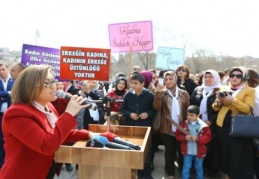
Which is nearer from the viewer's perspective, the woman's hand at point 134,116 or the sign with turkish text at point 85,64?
the woman's hand at point 134,116

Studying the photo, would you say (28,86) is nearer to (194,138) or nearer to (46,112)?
(46,112)

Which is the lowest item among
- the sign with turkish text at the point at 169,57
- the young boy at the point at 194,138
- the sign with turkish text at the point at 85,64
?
the young boy at the point at 194,138

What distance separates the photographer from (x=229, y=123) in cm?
362

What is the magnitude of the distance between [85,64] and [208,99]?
2062 millimetres

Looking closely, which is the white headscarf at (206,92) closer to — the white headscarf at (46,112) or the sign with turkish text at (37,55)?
the sign with turkish text at (37,55)

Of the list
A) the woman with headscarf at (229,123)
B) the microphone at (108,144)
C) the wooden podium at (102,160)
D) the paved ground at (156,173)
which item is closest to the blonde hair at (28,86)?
the wooden podium at (102,160)

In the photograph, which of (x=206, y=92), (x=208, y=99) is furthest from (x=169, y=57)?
(x=208, y=99)

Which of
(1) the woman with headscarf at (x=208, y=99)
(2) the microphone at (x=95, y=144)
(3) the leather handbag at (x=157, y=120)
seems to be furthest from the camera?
(3) the leather handbag at (x=157, y=120)

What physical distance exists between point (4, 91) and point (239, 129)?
3887 mm

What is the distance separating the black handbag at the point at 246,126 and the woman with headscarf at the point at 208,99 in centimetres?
70

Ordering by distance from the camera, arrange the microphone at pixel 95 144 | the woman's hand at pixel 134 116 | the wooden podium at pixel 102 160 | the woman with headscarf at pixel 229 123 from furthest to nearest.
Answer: the woman's hand at pixel 134 116 < the woman with headscarf at pixel 229 123 < the microphone at pixel 95 144 < the wooden podium at pixel 102 160

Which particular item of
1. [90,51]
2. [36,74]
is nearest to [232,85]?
[90,51]

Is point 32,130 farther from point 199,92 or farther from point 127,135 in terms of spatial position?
point 199,92

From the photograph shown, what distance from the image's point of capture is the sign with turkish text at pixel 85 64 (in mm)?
4133
